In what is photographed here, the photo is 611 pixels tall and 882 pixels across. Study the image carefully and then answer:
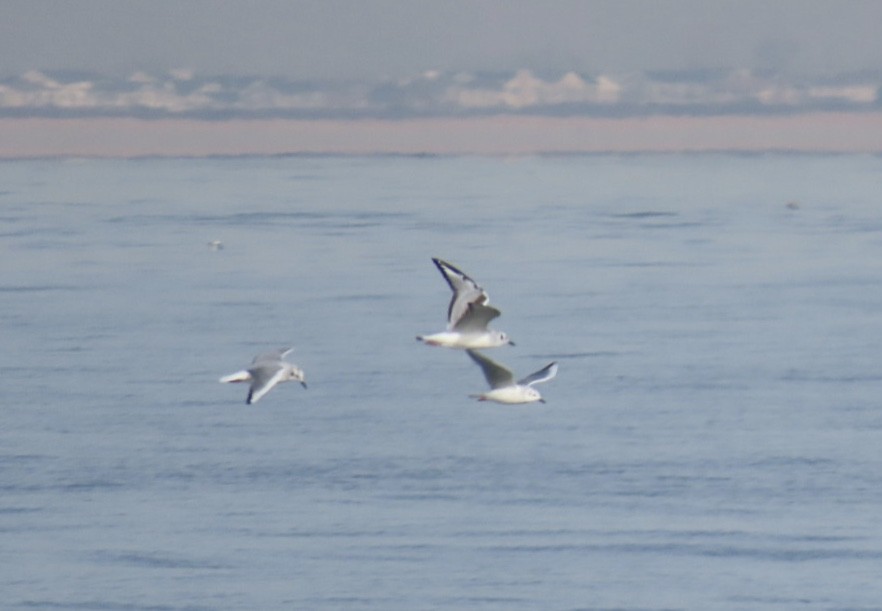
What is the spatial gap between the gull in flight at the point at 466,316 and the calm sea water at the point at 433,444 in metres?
5.73

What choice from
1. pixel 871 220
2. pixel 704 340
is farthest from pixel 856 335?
pixel 871 220

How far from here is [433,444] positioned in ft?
109

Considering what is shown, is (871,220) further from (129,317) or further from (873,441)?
(873,441)

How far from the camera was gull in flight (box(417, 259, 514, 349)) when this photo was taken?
1955cm

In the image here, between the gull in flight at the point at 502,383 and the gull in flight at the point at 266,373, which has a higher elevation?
the gull in flight at the point at 502,383

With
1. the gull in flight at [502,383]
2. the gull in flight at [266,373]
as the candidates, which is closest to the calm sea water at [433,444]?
the gull in flight at [502,383]

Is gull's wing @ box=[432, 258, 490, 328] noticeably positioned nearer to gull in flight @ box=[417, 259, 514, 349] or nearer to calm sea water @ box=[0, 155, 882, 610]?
gull in flight @ box=[417, 259, 514, 349]

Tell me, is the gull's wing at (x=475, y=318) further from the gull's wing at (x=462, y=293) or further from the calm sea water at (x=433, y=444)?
the calm sea water at (x=433, y=444)

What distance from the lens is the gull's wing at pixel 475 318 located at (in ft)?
64.7

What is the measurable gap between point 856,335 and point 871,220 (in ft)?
194

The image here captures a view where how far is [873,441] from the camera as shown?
33250 millimetres

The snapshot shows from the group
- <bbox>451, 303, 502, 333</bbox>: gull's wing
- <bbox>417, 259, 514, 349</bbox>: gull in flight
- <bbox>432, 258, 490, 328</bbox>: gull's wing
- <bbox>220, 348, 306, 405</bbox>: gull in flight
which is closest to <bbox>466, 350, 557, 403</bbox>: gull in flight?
<bbox>417, 259, 514, 349</bbox>: gull in flight

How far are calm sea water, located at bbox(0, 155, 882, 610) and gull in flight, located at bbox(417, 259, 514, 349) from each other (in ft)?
18.8

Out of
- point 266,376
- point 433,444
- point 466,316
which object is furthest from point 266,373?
point 433,444
